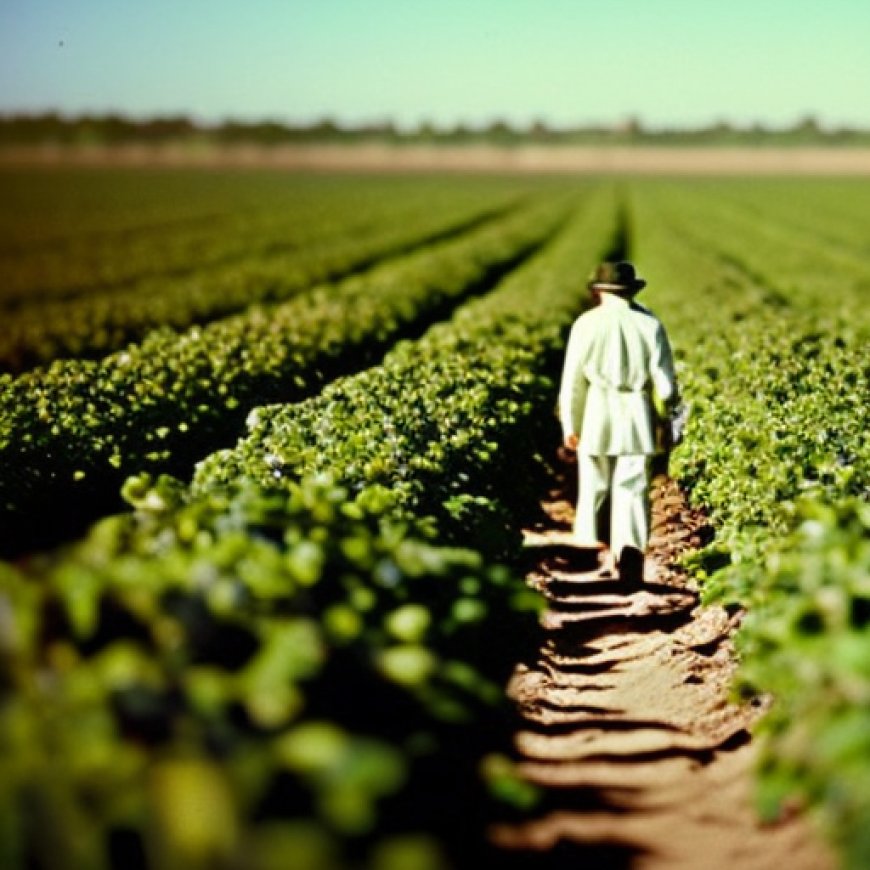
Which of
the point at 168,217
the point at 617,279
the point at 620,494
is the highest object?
the point at 168,217

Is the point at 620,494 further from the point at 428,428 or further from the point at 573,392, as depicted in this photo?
the point at 428,428

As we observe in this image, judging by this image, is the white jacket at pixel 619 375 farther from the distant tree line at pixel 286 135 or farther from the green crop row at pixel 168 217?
the distant tree line at pixel 286 135

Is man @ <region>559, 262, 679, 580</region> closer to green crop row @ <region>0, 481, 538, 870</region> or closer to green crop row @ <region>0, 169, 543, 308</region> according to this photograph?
green crop row @ <region>0, 481, 538, 870</region>

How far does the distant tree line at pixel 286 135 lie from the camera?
179 meters

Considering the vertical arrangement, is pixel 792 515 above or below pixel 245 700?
below

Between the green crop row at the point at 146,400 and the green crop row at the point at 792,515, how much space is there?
13.6 feet

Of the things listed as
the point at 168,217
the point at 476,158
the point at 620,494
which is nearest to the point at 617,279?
the point at 620,494

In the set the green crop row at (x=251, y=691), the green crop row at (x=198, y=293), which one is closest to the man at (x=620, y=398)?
the green crop row at (x=251, y=691)

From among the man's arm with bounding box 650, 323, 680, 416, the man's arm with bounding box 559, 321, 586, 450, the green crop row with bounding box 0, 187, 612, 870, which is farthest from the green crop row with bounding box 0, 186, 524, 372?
the green crop row with bounding box 0, 187, 612, 870

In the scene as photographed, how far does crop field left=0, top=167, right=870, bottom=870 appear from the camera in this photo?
2.25m

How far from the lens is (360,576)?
3.44 meters

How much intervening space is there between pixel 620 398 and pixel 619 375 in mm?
169

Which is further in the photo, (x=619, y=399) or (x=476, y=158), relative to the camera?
(x=476, y=158)

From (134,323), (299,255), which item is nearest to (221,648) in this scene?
(134,323)
